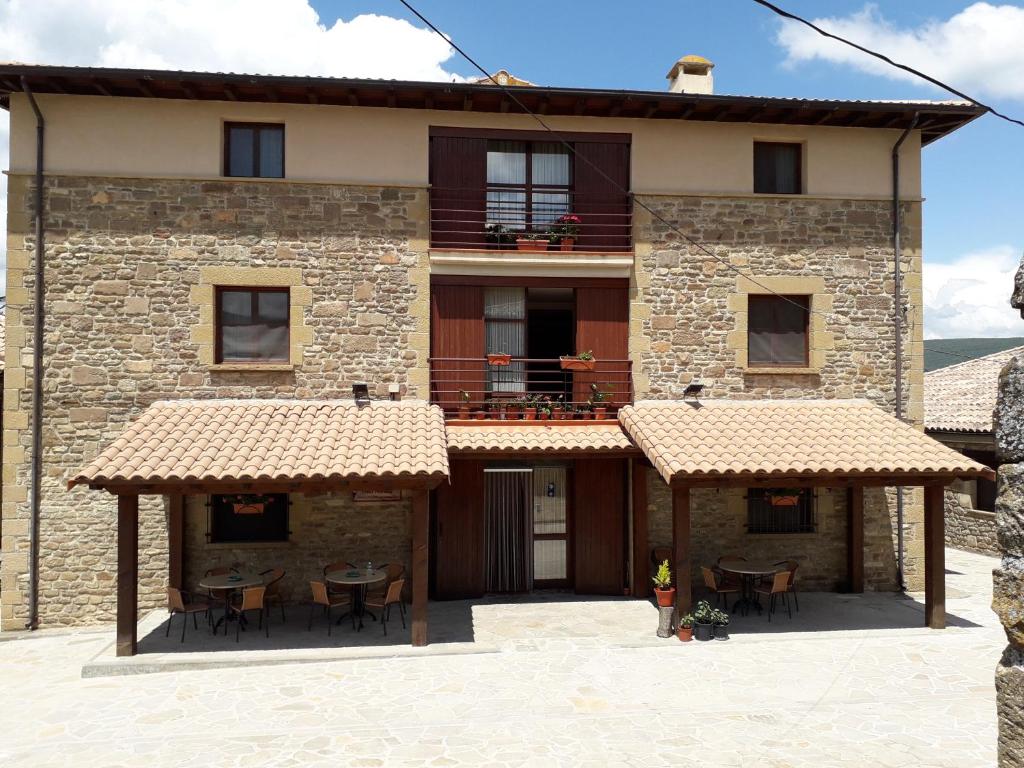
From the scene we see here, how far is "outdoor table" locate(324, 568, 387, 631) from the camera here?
426 inches

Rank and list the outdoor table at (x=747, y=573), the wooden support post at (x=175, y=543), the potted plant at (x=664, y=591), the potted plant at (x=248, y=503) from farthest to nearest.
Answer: the wooden support post at (x=175, y=543), the outdoor table at (x=747, y=573), the potted plant at (x=248, y=503), the potted plant at (x=664, y=591)

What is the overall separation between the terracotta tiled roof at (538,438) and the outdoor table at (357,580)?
236cm

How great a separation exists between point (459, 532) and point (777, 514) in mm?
5952

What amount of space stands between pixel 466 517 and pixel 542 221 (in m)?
5.69

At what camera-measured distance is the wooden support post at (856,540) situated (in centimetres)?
1285

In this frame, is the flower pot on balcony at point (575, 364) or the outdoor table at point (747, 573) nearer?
the outdoor table at point (747, 573)

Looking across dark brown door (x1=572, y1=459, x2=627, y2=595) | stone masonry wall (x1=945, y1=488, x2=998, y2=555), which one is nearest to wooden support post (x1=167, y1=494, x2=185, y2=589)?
dark brown door (x1=572, y1=459, x2=627, y2=595)

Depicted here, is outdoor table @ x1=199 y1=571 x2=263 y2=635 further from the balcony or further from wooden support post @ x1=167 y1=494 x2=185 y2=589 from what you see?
the balcony

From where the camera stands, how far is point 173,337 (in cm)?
1190

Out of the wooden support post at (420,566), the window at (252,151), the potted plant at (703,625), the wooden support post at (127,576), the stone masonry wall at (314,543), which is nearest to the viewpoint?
the wooden support post at (127,576)

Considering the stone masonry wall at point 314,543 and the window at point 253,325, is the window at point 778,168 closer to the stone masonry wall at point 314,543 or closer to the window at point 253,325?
the stone masonry wall at point 314,543

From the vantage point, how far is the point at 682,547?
10.5 m

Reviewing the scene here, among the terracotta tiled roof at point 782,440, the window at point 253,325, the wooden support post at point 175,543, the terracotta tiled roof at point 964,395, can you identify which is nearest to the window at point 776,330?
the terracotta tiled roof at point 782,440

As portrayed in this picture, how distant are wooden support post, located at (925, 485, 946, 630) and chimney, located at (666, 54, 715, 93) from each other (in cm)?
858
